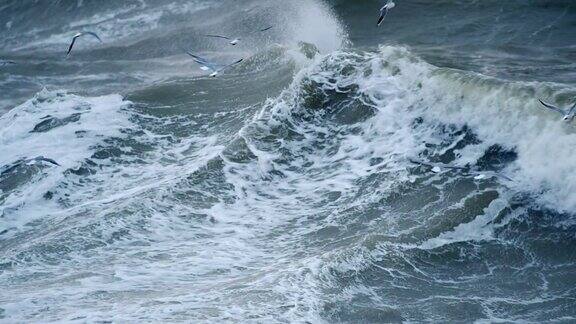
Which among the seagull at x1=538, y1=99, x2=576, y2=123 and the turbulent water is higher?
the seagull at x1=538, y1=99, x2=576, y2=123

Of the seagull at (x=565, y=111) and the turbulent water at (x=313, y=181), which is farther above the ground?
the seagull at (x=565, y=111)

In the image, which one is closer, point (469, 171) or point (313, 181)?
point (469, 171)

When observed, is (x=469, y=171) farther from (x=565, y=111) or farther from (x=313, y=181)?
(x=313, y=181)

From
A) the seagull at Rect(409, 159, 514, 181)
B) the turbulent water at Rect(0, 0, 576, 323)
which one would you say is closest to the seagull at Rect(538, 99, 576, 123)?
the turbulent water at Rect(0, 0, 576, 323)

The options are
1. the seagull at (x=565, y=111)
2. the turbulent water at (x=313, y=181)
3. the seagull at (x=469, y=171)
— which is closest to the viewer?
the turbulent water at (x=313, y=181)

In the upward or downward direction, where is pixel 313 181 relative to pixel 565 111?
downward

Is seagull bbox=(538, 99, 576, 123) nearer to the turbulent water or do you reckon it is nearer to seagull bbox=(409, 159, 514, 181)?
the turbulent water

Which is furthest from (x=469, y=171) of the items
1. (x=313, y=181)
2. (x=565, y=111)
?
(x=313, y=181)

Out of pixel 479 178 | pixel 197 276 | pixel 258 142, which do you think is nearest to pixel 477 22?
pixel 258 142

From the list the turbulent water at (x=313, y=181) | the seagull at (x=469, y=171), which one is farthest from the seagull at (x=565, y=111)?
the seagull at (x=469, y=171)

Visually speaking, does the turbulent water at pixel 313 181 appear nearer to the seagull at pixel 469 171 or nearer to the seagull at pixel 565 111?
the seagull at pixel 469 171
